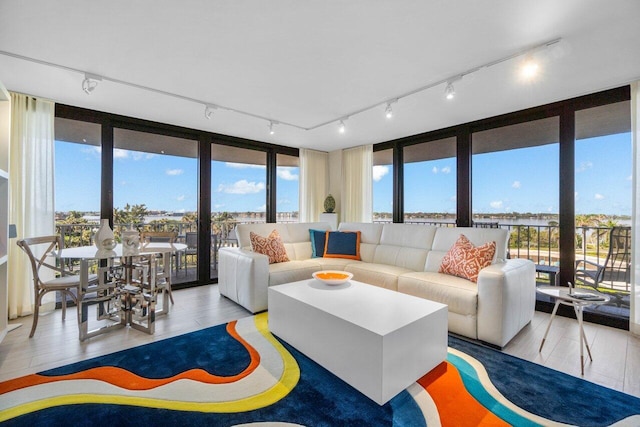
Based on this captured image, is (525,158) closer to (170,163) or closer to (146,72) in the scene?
(146,72)

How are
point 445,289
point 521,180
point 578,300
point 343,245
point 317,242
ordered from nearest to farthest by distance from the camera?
point 578,300 < point 445,289 < point 521,180 < point 343,245 < point 317,242

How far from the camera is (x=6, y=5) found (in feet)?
5.52

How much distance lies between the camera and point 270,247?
11.8 feet

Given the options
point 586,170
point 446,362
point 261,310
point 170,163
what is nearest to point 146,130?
point 170,163

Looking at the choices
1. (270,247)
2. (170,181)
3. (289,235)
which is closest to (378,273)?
(270,247)

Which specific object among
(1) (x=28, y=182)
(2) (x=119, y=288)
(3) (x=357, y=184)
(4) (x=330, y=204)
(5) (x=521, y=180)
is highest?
(3) (x=357, y=184)

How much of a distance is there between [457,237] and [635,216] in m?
1.51

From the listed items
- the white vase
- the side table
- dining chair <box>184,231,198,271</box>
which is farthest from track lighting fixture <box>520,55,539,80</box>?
dining chair <box>184,231,198,271</box>

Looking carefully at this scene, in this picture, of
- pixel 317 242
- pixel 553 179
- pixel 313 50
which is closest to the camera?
pixel 313 50

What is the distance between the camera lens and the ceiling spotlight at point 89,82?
2.50m

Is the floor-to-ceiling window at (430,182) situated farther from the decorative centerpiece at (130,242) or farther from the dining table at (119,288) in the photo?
the decorative centerpiece at (130,242)

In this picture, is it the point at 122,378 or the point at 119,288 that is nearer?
the point at 122,378

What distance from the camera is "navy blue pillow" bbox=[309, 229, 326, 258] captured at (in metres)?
4.15

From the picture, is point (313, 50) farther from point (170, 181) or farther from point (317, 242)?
point (170, 181)
